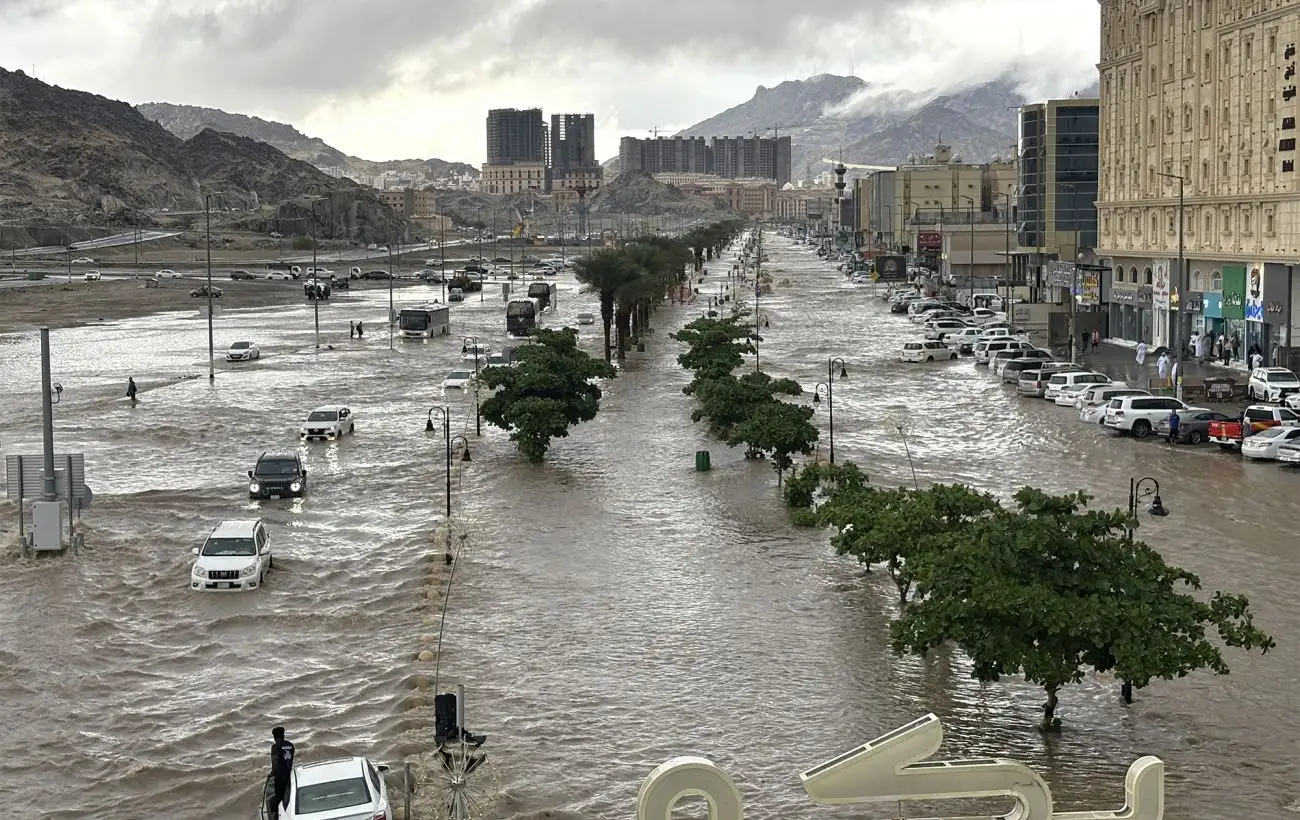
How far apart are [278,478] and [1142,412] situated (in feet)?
80.2

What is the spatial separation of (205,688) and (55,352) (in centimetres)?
5944

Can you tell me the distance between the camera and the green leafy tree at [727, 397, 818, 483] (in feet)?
126

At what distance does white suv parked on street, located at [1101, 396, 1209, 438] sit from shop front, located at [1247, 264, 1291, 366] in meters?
9.48

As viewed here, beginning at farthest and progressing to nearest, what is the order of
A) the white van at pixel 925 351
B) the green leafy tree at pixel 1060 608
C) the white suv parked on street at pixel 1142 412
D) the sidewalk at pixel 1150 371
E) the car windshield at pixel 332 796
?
the white van at pixel 925 351, the sidewalk at pixel 1150 371, the white suv parked on street at pixel 1142 412, the green leafy tree at pixel 1060 608, the car windshield at pixel 332 796

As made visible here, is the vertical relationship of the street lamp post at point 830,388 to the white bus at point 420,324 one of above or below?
below

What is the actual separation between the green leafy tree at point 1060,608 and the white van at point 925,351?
5332 cm

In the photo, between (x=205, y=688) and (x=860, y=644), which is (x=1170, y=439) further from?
(x=205, y=688)

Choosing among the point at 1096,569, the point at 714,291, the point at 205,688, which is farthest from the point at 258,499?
the point at 714,291

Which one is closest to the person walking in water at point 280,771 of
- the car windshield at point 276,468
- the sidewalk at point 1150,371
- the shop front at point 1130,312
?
the car windshield at point 276,468

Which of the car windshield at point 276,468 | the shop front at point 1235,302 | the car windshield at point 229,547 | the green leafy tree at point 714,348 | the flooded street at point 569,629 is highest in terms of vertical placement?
the shop front at point 1235,302

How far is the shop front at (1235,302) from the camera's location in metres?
59.2

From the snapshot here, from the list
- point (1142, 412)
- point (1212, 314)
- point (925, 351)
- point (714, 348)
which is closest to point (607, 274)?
point (714, 348)

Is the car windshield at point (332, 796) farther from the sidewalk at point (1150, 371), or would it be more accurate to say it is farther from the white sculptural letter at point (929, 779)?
the sidewalk at point (1150, 371)

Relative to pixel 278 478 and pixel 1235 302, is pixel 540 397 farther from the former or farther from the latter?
pixel 1235 302
